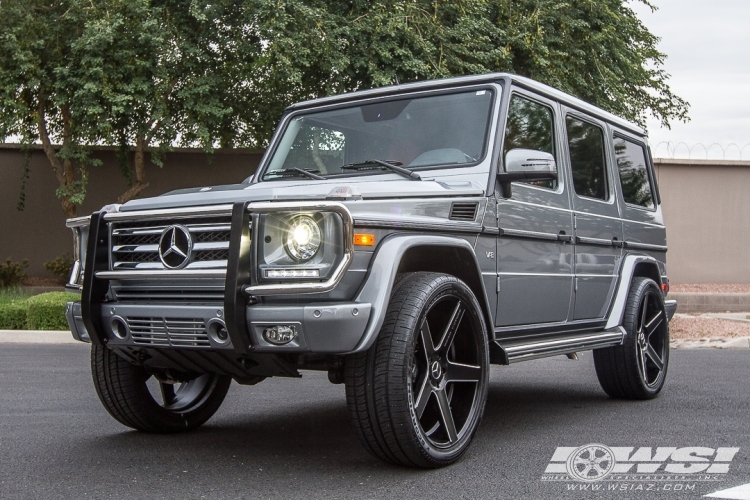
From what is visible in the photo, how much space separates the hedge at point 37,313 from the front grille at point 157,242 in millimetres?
8833

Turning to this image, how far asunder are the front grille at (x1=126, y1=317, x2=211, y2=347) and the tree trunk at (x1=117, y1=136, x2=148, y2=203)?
1356 cm

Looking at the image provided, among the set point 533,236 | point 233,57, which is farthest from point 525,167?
point 233,57

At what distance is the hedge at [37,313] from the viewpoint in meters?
13.2

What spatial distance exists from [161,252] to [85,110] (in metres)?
12.6

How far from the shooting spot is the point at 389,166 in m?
5.34

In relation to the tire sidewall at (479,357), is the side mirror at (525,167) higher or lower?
higher

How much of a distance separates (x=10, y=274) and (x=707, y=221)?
559 inches

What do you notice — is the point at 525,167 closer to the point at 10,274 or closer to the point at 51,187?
the point at 10,274

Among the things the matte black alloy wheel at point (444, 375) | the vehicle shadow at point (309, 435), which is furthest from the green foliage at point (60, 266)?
the matte black alloy wheel at point (444, 375)

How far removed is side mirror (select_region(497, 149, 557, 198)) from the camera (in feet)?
17.2

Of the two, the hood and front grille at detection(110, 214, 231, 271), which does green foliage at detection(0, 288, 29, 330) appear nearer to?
the hood

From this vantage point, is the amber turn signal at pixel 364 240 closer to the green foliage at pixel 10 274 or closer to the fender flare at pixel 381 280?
the fender flare at pixel 381 280

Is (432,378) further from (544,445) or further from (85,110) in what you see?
(85,110)

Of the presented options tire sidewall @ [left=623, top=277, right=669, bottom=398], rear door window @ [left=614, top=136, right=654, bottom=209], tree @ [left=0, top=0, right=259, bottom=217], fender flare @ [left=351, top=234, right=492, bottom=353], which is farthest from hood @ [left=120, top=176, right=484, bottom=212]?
tree @ [left=0, top=0, right=259, bottom=217]
